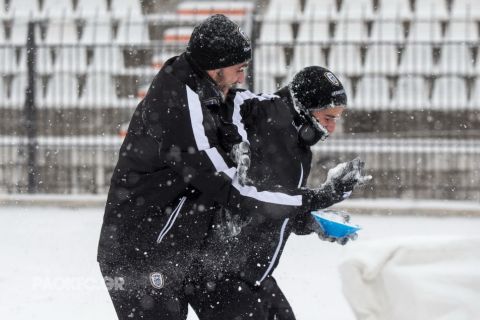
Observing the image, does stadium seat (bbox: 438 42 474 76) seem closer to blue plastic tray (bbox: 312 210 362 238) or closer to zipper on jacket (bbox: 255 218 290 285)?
blue plastic tray (bbox: 312 210 362 238)

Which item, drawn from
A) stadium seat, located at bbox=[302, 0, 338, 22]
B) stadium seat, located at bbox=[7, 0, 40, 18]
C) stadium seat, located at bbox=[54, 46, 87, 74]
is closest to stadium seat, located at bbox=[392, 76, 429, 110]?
stadium seat, located at bbox=[302, 0, 338, 22]

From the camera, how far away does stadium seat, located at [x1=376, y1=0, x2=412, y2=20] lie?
48.6ft

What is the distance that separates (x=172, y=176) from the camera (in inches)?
144

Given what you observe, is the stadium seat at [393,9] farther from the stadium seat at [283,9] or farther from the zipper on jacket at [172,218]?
the zipper on jacket at [172,218]

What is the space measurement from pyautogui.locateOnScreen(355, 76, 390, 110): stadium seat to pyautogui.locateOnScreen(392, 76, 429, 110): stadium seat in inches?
5.8

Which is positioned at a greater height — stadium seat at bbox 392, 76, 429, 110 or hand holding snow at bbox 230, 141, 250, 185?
hand holding snow at bbox 230, 141, 250, 185

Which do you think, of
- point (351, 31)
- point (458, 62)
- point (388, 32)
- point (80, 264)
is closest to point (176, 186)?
point (80, 264)

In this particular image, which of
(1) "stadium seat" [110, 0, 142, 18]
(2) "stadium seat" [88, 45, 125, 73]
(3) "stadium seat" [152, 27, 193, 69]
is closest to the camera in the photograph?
(3) "stadium seat" [152, 27, 193, 69]

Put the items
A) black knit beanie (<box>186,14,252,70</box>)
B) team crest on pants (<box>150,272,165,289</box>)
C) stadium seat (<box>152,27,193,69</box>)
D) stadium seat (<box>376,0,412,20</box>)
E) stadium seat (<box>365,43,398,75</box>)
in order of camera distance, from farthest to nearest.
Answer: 1. stadium seat (<box>376,0,412,20</box>)
2. stadium seat (<box>365,43,398,75</box>)
3. stadium seat (<box>152,27,193,69</box>)
4. team crest on pants (<box>150,272,165,289</box>)
5. black knit beanie (<box>186,14,252,70</box>)

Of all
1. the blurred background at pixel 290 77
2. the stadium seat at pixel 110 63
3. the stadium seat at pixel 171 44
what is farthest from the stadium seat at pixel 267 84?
the stadium seat at pixel 110 63

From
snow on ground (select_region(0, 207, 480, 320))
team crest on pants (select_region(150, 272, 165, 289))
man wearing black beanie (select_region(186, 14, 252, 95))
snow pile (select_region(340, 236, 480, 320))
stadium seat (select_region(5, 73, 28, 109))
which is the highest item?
man wearing black beanie (select_region(186, 14, 252, 95))

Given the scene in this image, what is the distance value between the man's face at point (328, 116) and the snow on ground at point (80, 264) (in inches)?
63.8

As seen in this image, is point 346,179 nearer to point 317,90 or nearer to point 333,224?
point 333,224

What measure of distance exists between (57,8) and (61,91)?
15.3 feet
